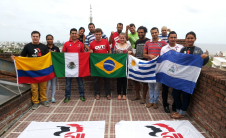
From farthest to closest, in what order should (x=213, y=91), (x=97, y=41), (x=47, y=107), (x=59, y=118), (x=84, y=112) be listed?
(x=97, y=41), (x=47, y=107), (x=84, y=112), (x=59, y=118), (x=213, y=91)

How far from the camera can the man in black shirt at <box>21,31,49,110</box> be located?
14.4 feet

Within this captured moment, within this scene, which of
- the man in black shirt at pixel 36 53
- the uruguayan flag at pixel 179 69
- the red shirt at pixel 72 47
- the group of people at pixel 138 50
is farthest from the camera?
the red shirt at pixel 72 47

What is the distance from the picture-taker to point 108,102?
500 cm

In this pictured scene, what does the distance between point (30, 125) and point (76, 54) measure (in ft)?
7.50

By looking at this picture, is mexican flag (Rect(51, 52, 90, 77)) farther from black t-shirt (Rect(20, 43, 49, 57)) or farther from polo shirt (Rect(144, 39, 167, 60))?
polo shirt (Rect(144, 39, 167, 60))

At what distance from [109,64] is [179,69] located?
2.12m

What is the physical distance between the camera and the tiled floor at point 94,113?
3.68 m

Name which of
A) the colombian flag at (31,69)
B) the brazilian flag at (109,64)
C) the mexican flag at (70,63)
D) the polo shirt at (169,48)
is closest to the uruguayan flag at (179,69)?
Answer: the polo shirt at (169,48)

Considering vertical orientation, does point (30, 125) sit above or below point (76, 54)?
below

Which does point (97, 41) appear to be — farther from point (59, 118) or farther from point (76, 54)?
Answer: point (59, 118)

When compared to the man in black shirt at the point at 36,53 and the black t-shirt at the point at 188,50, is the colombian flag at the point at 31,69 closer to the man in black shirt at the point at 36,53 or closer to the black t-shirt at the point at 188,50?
the man in black shirt at the point at 36,53

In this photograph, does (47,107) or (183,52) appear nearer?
(183,52)

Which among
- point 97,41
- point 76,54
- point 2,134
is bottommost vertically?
point 2,134

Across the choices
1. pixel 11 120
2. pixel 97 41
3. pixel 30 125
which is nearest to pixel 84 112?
pixel 30 125
